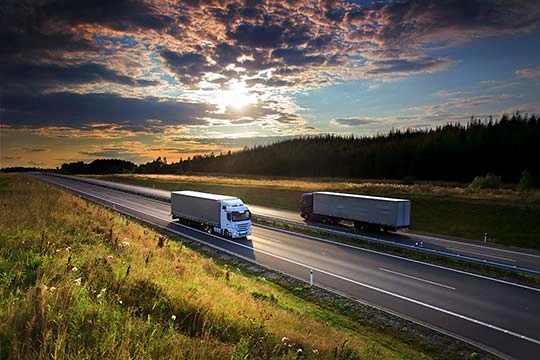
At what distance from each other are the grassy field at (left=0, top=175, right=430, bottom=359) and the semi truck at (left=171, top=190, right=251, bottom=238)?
1915cm

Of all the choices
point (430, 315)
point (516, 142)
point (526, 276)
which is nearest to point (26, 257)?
point (430, 315)

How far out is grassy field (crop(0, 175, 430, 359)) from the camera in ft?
19.8

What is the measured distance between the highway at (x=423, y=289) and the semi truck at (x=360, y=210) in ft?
27.7

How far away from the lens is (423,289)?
2055 centimetres

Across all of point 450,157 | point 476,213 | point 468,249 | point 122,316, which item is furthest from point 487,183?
point 122,316

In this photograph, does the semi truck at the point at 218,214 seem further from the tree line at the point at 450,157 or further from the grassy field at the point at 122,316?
the tree line at the point at 450,157

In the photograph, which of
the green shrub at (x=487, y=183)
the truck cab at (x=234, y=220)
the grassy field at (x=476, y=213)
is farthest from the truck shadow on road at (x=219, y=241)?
the green shrub at (x=487, y=183)

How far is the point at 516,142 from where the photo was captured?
87.2m

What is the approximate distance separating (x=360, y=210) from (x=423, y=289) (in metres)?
20.1

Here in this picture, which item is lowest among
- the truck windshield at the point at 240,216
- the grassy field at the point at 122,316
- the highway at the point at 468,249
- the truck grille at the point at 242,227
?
the highway at the point at 468,249

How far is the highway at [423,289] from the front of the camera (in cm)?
Result: 1551

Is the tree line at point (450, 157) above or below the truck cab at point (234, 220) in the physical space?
above

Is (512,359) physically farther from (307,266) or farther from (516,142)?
(516,142)

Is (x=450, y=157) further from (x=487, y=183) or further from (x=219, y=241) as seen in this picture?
(x=219, y=241)
